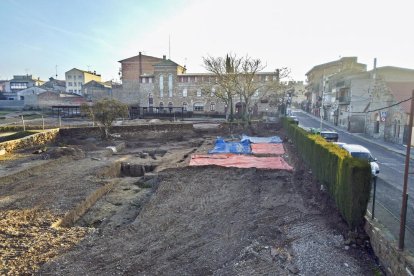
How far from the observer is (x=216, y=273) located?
23.9 ft

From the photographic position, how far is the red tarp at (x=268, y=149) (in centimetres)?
2277

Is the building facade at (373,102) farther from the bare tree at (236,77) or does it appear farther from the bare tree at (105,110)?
the bare tree at (105,110)

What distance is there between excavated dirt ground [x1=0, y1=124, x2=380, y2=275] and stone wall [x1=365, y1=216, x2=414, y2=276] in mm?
323

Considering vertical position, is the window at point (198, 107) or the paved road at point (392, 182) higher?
the window at point (198, 107)

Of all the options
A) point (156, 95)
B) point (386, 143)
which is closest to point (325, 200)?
point (386, 143)

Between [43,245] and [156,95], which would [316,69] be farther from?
[43,245]

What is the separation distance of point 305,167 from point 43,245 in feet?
45.2

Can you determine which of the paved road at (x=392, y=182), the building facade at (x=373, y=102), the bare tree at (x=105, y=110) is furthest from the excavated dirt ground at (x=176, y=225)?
the building facade at (x=373, y=102)

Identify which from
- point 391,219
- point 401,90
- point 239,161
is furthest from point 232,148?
point 401,90

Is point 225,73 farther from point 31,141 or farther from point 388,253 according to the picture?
point 388,253

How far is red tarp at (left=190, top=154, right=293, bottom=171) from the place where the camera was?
1821 cm

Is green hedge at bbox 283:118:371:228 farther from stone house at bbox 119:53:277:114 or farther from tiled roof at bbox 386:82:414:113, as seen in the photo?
stone house at bbox 119:53:277:114

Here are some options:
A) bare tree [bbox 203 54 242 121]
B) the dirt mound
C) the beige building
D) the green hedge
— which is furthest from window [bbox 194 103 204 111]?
the beige building

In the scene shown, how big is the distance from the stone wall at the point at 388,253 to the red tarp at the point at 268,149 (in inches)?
551
